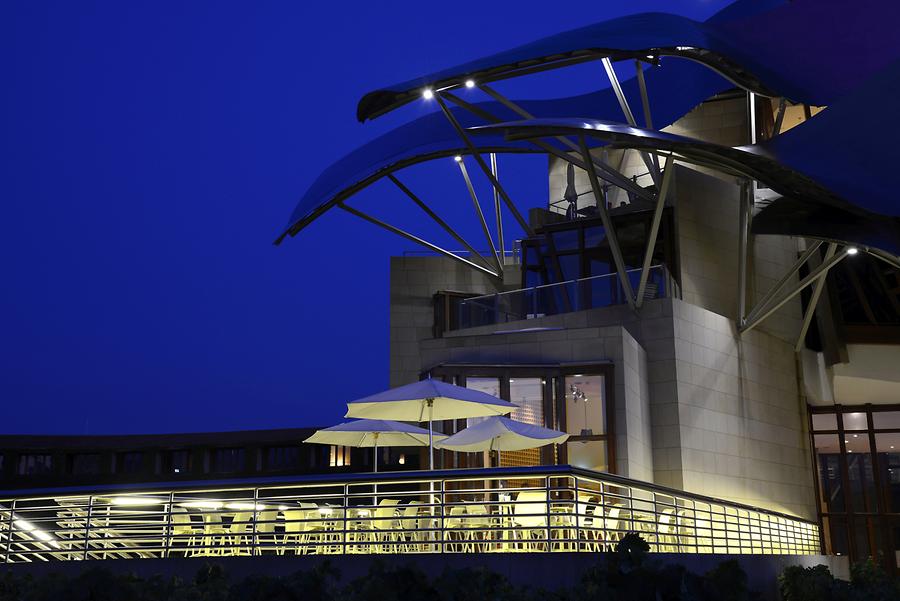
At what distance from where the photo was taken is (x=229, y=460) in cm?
3662

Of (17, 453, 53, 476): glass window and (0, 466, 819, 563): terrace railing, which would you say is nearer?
(0, 466, 819, 563): terrace railing

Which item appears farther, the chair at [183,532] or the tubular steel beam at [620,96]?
the tubular steel beam at [620,96]

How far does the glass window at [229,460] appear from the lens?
36.3 m

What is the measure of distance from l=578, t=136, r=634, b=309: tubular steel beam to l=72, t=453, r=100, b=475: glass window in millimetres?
23130

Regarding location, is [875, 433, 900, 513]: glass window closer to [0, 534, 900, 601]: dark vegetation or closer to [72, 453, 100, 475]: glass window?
[0, 534, 900, 601]: dark vegetation

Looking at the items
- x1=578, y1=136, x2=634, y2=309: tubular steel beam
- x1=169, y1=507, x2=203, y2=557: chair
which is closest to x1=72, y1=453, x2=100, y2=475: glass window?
x1=578, y1=136, x2=634, y2=309: tubular steel beam

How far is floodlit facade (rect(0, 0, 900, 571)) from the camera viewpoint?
1991 centimetres

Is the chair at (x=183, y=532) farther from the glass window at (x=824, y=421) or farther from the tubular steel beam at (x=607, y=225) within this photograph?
the glass window at (x=824, y=421)

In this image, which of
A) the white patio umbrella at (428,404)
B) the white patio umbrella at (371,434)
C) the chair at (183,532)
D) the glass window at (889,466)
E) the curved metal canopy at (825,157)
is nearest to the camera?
the chair at (183,532)

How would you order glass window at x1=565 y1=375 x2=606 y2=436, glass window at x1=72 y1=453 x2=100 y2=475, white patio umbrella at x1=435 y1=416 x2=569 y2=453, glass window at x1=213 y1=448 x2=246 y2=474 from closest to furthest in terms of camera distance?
1. white patio umbrella at x1=435 y1=416 x2=569 y2=453
2. glass window at x1=565 y1=375 x2=606 y2=436
3. glass window at x1=213 y1=448 x2=246 y2=474
4. glass window at x1=72 y1=453 x2=100 y2=475

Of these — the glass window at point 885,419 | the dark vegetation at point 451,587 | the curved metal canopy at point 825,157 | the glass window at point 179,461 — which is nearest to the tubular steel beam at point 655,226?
the curved metal canopy at point 825,157

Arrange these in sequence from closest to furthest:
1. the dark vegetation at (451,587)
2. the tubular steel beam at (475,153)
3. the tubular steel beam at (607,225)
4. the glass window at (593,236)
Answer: the dark vegetation at (451,587)
the tubular steel beam at (607,225)
the tubular steel beam at (475,153)
the glass window at (593,236)

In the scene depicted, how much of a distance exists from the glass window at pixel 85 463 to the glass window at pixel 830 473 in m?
26.0

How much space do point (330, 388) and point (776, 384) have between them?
12305 centimetres
